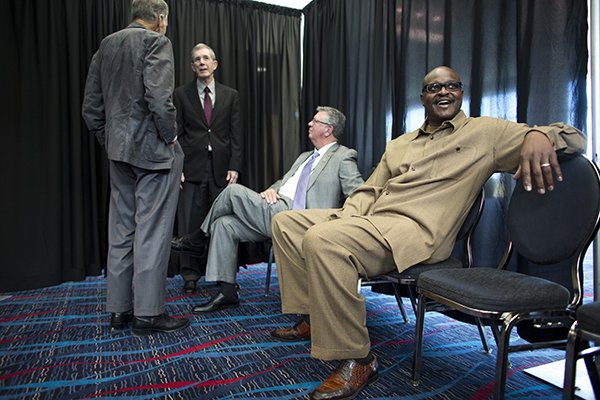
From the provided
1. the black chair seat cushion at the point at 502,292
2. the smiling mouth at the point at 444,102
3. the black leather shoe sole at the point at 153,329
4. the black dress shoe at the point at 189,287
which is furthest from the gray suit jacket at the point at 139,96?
the black chair seat cushion at the point at 502,292

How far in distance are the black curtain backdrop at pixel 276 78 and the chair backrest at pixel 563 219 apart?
559 mm

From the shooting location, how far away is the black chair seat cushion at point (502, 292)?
1.25 metres

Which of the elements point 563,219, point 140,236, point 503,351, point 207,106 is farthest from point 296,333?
point 207,106

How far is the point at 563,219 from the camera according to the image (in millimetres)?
1421

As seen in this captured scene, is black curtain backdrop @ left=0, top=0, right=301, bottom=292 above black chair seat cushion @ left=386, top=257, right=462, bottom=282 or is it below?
above

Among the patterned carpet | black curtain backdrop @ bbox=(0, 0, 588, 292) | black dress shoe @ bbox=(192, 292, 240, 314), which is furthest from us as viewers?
black dress shoe @ bbox=(192, 292, 240, 314)

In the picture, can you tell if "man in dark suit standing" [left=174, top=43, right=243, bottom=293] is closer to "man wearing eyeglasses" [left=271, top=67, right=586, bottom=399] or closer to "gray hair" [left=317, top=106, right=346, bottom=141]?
"gray hair" [left=317, top=106, right=346, bottom=141]

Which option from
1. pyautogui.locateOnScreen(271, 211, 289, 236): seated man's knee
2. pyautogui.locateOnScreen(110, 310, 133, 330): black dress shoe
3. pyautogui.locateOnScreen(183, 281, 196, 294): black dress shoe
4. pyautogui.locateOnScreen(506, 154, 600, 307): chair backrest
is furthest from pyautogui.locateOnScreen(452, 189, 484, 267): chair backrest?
pyautogui.locateOnScreen(183, 281, 196, 294): black dress shoe

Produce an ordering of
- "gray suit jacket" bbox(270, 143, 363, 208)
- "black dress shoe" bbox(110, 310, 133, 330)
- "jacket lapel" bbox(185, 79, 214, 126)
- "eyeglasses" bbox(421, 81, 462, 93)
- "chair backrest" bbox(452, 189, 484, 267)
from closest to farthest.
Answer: "chair backrest" bbox(452, 189, 484, 267) → "eyeglasses" bbox(421, 81, 462, 93) → "black dress shoe" bbox(110, 310, 133, 330) → "gray suit jacket" bbox(270, 143, 363, 208) → "jacket lapel" bbox(185, 79, 214, 126)

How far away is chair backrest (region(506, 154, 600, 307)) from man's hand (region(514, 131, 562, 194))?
92 mm

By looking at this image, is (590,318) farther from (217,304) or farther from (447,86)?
(217,304)

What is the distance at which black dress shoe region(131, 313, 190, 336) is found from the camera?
2160 millimetres

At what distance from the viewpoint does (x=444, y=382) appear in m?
1.66

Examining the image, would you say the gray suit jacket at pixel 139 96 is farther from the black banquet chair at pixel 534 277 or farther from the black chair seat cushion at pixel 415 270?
the black banquet chair at pixel 534 277
